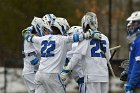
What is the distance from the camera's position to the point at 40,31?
19.1m

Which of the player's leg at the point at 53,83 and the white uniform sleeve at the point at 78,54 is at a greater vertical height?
the white uniform sleeve at the point at 78,54

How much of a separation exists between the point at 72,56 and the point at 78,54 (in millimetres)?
700

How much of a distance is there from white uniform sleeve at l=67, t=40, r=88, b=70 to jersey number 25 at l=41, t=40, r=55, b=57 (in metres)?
0.75

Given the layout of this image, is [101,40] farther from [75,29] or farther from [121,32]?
[121,32]

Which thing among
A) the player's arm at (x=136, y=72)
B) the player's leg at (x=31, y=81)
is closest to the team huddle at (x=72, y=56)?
the player's leg at (x=31, y=81)

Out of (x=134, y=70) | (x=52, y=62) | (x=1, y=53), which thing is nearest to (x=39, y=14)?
(x=1, y=53)

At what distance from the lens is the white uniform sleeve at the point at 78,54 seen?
54.6ft

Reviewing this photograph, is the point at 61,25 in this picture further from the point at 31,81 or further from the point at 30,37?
the point at 31,81

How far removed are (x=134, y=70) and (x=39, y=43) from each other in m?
5.10

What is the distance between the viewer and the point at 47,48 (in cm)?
1742

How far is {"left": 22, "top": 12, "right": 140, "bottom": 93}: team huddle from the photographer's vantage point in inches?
662

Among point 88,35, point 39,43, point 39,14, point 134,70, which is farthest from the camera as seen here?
point 39,14

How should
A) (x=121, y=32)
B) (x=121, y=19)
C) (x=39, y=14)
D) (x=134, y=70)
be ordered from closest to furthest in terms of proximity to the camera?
(x=134, y=70) < (x=39, y=14) < (x=121, y=32) < (x=121, y=19)

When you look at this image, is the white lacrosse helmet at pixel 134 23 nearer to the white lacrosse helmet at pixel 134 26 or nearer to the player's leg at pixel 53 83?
the white lacrosse helmet at pixel 134 26
